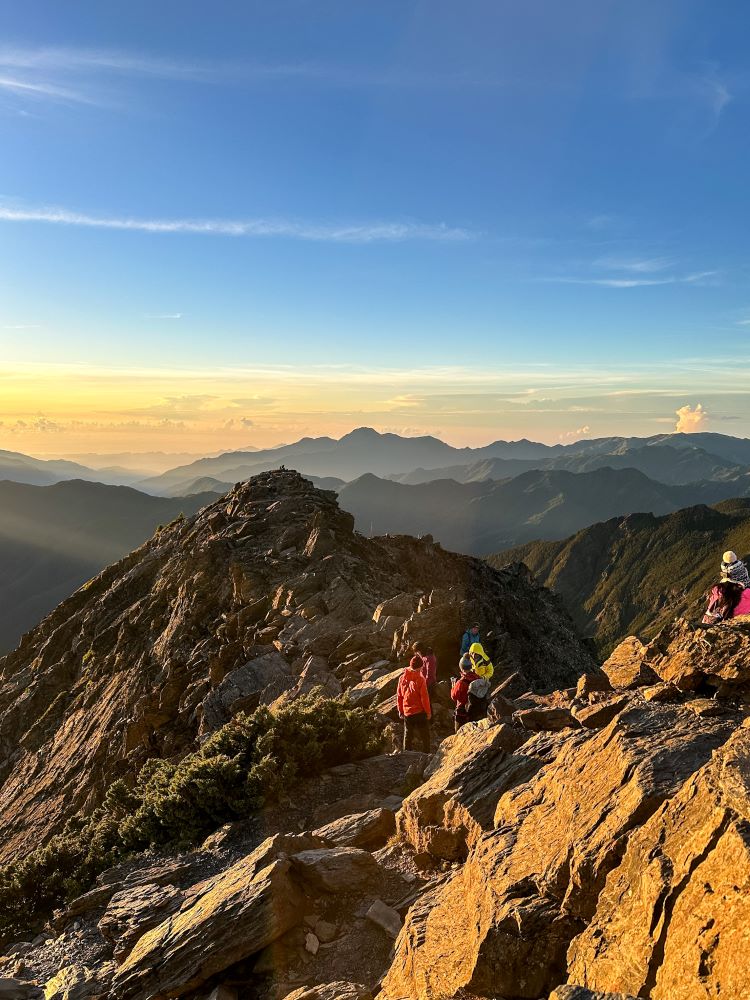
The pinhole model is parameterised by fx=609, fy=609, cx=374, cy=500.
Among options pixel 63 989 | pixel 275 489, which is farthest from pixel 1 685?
pixel 63 989

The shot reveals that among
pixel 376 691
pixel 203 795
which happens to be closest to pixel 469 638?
pixel 376 691

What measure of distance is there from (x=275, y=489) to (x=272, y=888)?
142 ft

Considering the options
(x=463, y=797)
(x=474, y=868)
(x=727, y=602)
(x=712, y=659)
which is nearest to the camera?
(x=474, y=868)

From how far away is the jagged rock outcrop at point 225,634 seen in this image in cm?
2717

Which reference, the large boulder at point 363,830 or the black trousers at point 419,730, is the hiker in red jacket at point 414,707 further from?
the large boulder at point 363,830

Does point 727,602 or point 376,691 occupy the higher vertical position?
point 727,602

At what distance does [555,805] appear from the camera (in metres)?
9.04

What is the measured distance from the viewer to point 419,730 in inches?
688

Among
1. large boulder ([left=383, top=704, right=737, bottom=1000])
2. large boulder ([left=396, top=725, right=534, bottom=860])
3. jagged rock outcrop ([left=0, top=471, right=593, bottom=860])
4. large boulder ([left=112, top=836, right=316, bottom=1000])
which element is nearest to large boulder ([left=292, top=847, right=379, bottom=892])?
large boulder ([left=112, top=836, right=316, bottom=1000])

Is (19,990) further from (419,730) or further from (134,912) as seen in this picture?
(419,730)

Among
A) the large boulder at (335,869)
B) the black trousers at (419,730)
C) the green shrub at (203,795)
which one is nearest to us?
the large boulder at (335,869)

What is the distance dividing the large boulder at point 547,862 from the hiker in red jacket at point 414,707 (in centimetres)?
687

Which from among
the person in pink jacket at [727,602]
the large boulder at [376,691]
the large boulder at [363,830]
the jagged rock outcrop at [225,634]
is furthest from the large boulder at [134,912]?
the person in pink jacket at [727,602]

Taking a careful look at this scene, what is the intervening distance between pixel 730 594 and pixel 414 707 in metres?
8.74
